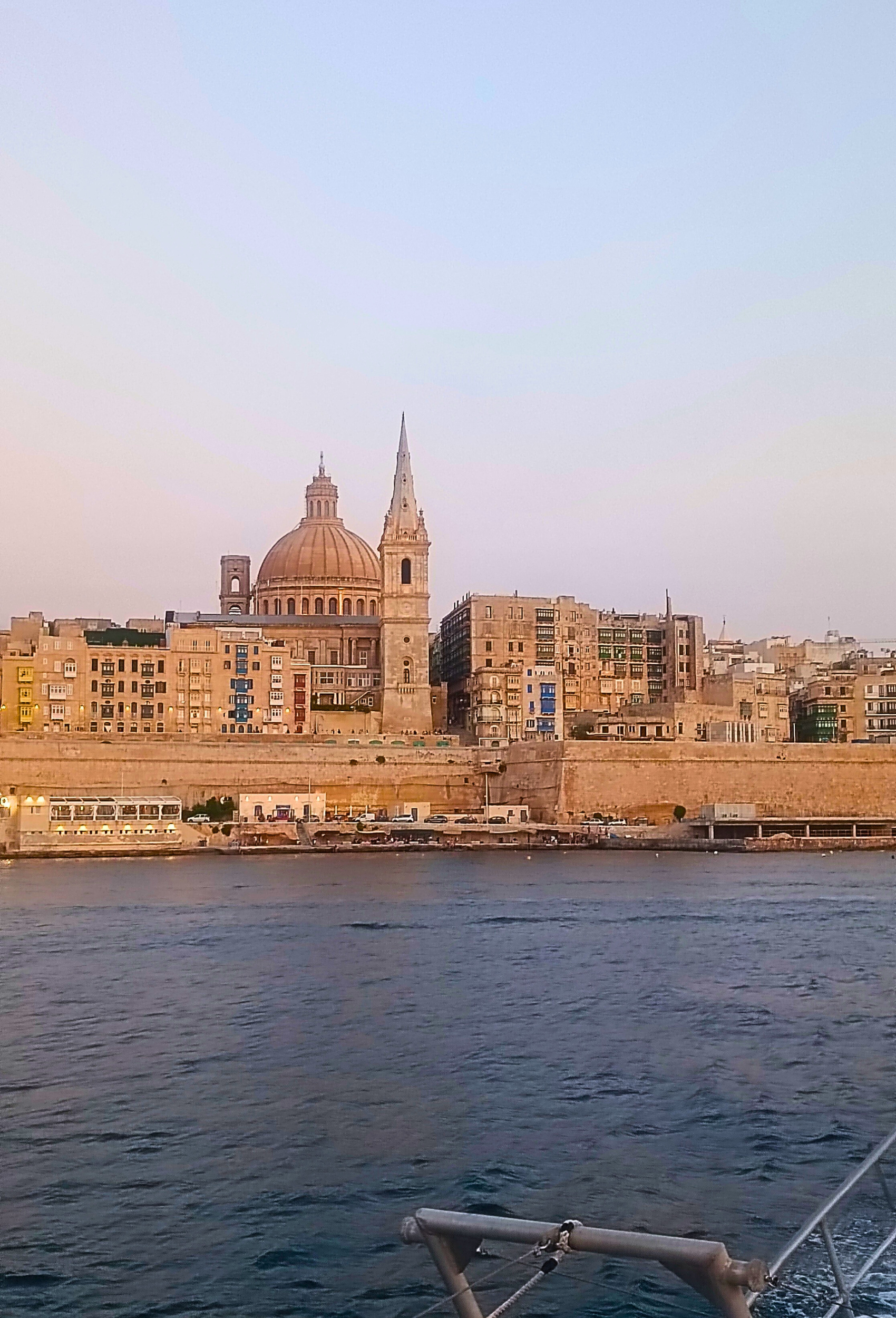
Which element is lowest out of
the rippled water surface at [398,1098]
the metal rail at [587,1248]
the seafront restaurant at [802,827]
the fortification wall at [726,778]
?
the rippled water surface at [398,1098]

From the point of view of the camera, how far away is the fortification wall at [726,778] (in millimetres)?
63219

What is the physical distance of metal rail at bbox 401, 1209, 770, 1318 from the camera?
11.2 feet

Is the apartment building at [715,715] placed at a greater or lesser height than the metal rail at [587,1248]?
greater

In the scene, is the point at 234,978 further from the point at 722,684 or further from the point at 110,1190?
the point at 722,684

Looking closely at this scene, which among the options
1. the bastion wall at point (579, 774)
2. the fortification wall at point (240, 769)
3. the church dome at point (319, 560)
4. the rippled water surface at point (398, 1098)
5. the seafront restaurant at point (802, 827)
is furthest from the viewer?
the church dome at point (319, 560)

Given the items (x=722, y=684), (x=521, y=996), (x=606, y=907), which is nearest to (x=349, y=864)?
(x=606, y=907)

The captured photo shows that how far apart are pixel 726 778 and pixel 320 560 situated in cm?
3070

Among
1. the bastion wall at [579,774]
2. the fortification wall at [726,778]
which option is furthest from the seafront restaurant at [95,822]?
the fortification wall at [726,778]

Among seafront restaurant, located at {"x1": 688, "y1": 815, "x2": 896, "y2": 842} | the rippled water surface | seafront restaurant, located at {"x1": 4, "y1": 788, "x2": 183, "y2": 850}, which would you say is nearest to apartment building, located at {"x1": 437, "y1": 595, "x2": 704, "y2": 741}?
seafront restaurant, located at {"x1": 688, "y1": 815, "x2": 896, "y2": 842}

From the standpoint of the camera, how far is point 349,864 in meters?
49.2

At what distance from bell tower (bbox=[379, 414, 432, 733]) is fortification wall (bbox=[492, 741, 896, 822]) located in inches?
425

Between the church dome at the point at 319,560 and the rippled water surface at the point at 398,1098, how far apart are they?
2180 inches

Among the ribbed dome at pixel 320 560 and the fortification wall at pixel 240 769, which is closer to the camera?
the fortification wall at pixel 240 769

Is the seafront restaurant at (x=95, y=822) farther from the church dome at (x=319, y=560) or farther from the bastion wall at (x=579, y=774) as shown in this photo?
the church dome at (x=319, y=560)
